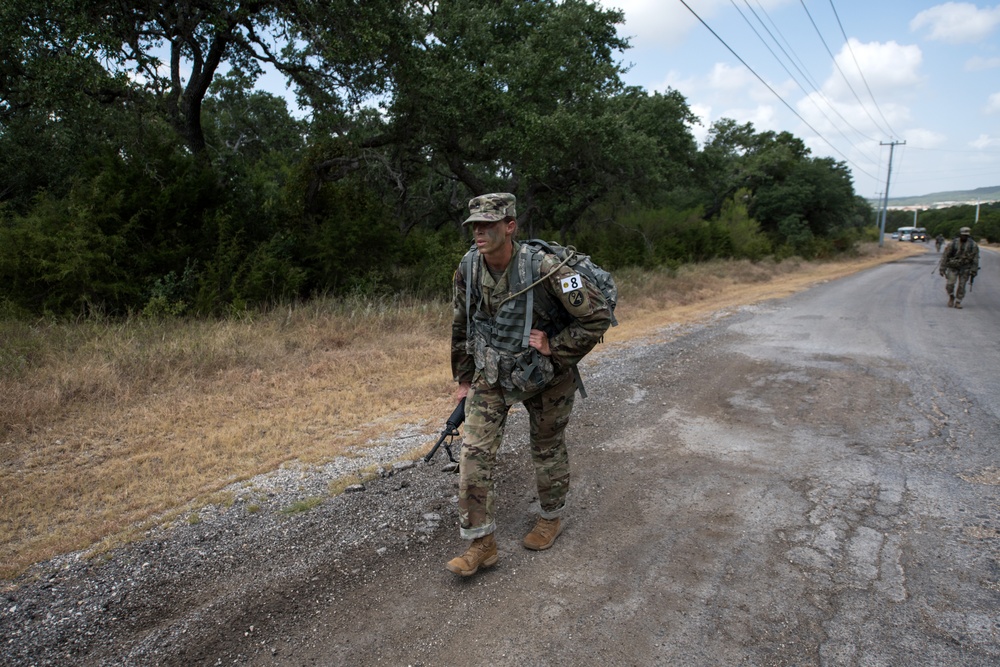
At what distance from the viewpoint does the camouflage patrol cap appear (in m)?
2.84

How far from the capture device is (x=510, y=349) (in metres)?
2.99

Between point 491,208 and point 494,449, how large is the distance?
117cm

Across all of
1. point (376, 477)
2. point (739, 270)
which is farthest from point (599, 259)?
point (376, 477)

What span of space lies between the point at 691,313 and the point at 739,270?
9.81m

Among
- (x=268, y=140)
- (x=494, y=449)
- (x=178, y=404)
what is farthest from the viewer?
(x=268, y=140)

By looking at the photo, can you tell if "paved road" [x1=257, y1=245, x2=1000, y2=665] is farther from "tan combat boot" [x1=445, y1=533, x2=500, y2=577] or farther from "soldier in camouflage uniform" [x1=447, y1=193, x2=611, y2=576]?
"soldier in camouflage uniform" [x1=447, y1=193, x2=611, y2=576]

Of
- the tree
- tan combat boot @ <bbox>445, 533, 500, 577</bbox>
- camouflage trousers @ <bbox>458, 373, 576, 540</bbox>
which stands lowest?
tan combat boot @ <bbox>445, 533, 500, 577</bbox>

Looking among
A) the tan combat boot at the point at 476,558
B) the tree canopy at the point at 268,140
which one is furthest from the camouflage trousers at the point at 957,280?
the tan combat boot at the point at 476,558

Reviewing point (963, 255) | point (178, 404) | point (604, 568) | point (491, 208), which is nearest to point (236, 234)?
point (178, 404)

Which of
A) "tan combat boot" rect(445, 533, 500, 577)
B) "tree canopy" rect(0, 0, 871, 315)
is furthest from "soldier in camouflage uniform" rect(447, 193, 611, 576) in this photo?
"tree canopy" rect(0, 0, 871, 315)

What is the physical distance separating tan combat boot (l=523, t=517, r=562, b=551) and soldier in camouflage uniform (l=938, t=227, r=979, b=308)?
12015 millimetres

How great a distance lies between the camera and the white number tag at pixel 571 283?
2.92 metres

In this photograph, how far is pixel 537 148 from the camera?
11.9 metres

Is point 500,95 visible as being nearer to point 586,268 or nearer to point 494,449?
point 586,268
